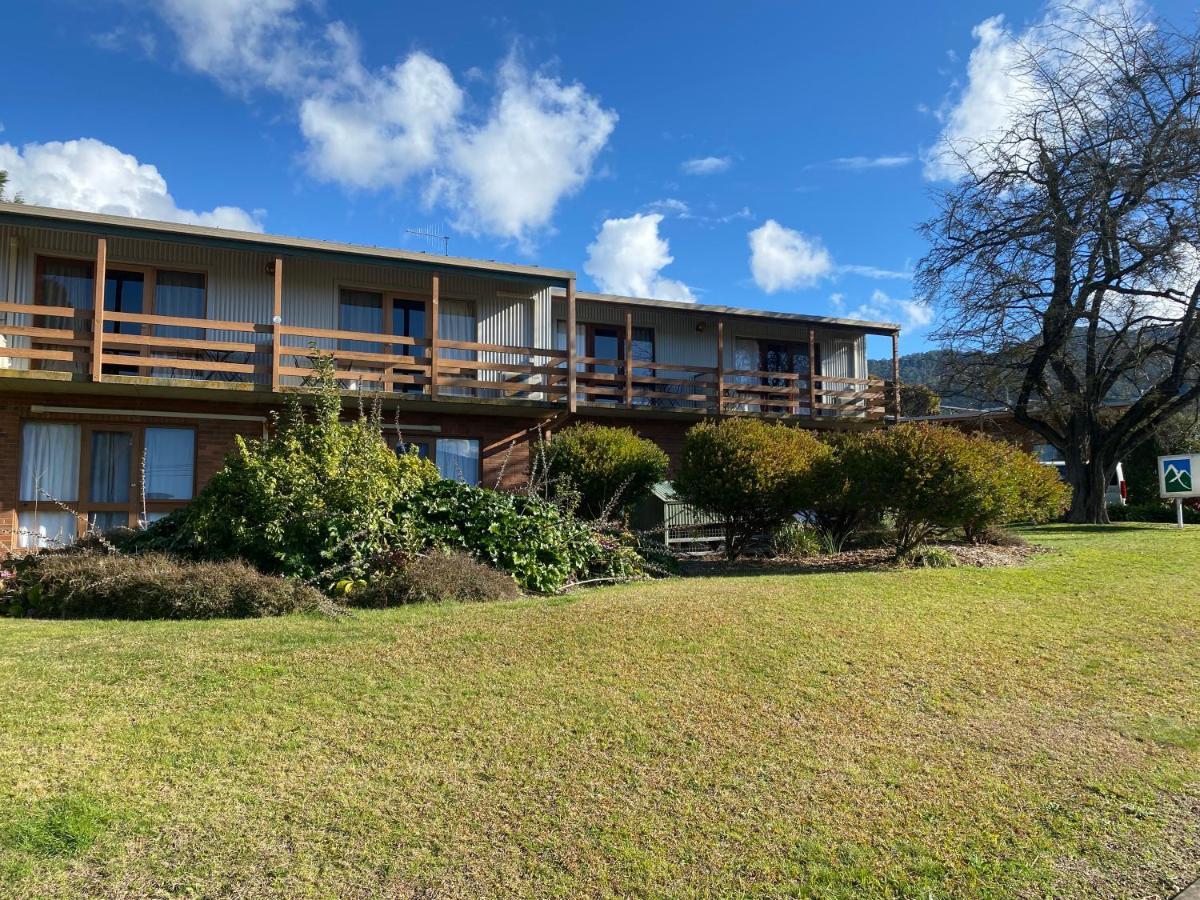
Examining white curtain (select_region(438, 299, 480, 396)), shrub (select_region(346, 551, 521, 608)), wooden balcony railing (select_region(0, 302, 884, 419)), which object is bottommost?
shrub (select_region(346, 551, 521, 608))

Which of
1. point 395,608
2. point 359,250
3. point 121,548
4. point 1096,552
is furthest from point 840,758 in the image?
point 359,250

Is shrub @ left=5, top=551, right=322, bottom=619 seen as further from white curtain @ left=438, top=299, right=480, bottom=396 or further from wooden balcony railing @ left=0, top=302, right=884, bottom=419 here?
white curtain @ left=438, top=299, right=480, bottom=396

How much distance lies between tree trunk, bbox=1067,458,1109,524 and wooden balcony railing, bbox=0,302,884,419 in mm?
8299

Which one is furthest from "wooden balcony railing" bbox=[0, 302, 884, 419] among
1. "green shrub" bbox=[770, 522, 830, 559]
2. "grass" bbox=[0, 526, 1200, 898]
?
"grass" bbox=[0, 526, 1200, 898]

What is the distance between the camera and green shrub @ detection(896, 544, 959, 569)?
1087cm

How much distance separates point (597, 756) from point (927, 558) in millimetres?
8120

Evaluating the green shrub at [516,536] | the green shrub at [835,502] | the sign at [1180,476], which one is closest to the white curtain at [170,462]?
the green shrub at [516,536]

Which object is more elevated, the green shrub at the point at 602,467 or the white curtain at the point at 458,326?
the white curtain at the point at 458,326

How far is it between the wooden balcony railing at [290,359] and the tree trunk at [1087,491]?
8.30 meters

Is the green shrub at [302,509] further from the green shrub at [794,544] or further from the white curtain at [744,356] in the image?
the white curtain at [744,356]

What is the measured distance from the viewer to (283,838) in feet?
11.4

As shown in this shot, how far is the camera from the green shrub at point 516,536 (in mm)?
9219

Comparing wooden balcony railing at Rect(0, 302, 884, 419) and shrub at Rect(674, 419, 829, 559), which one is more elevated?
wooden balcony railing at Rect(0, 302, 884, 419)

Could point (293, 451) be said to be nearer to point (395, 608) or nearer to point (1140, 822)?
point (395, 608)
